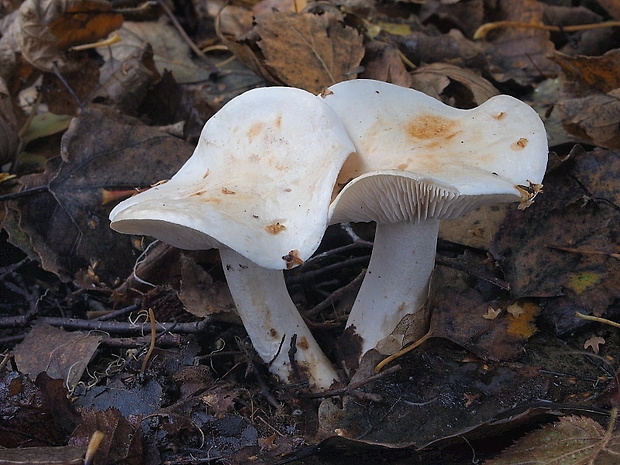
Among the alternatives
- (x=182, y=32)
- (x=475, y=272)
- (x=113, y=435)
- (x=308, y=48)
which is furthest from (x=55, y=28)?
(x=475, y=272)

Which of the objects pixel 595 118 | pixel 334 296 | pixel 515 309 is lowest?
pixel 334 296

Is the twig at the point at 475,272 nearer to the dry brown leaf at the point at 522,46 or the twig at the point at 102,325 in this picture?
the twig at the point at 102,325

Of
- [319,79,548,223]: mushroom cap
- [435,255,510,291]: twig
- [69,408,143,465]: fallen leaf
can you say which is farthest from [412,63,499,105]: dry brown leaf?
[69,408,143,465]: fallen leaf

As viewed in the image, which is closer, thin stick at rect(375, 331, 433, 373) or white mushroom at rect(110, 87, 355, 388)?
white mushroom at rect(110, 87, 355, 388)

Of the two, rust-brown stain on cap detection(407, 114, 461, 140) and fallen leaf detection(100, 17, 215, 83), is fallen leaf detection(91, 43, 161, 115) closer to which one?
fallen leaf detection(100, 17, 215, 83)

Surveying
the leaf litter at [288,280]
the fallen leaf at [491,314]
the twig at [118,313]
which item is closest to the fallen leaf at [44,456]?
the leaf litter at [288,280]

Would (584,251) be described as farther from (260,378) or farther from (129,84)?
(129,84)

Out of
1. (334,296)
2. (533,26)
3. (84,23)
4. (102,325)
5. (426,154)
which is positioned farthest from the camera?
(533,26)

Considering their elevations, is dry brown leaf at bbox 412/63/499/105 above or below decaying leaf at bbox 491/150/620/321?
above
